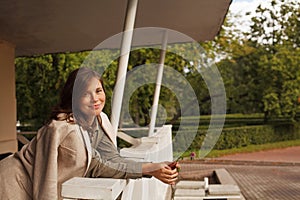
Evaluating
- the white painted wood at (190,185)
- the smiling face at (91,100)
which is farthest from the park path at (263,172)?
the smiling face at (91,100)

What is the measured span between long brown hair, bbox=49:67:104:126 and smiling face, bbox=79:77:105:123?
0.01 meters

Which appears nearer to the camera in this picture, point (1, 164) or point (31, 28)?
point (1, 164)

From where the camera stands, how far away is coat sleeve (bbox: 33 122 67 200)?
1.42 metres

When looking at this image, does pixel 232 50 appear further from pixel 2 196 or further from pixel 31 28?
pixel 2 196

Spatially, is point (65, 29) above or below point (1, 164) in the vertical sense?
above

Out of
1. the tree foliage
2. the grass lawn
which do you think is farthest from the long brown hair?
the grass lawn

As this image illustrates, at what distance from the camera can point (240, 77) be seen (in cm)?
2373

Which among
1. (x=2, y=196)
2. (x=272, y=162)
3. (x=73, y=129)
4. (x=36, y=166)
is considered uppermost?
(x=73, y=129)

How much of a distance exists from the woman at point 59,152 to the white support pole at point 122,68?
118 cm

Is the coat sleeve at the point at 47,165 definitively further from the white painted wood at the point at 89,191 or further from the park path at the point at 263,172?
the park path at the point at 263,172

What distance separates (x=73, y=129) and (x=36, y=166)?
17cm

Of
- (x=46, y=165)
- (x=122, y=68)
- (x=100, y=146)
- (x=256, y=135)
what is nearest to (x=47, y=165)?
(x=46, y=165)

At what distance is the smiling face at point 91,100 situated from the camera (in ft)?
5.26

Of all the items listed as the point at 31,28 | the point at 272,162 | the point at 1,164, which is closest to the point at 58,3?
the point at 31,28
